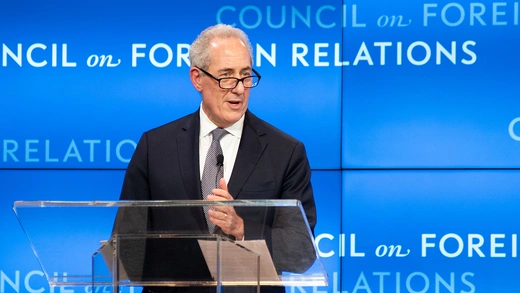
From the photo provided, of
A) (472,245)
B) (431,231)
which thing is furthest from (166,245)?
(472,245)

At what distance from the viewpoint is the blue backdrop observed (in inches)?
157

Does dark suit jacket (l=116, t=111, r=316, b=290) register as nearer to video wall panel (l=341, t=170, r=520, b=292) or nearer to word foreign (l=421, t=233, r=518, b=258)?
video wall panel (l=341, t=170, r=520, b=292)

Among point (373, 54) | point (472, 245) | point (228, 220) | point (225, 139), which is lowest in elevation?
point (472, 245)

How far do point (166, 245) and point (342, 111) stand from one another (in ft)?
6.73

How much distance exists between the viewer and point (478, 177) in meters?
4.05

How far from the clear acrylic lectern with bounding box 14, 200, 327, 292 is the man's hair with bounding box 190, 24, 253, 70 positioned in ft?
2.88

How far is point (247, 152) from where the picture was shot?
2.82m

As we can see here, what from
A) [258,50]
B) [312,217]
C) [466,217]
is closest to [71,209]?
[312,217]

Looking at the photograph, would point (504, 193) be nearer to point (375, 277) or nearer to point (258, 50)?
point (375, 277)

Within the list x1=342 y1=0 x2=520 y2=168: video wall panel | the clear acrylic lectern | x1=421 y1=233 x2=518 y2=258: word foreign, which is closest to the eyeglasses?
the clear acrylic lectern

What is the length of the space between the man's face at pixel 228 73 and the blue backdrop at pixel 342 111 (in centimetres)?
116

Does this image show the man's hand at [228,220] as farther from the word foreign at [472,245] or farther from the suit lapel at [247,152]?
the word foreign at [472,245]

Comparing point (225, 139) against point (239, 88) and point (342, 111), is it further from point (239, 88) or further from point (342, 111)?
point (342, 111)

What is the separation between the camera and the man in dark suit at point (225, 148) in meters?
2.76
